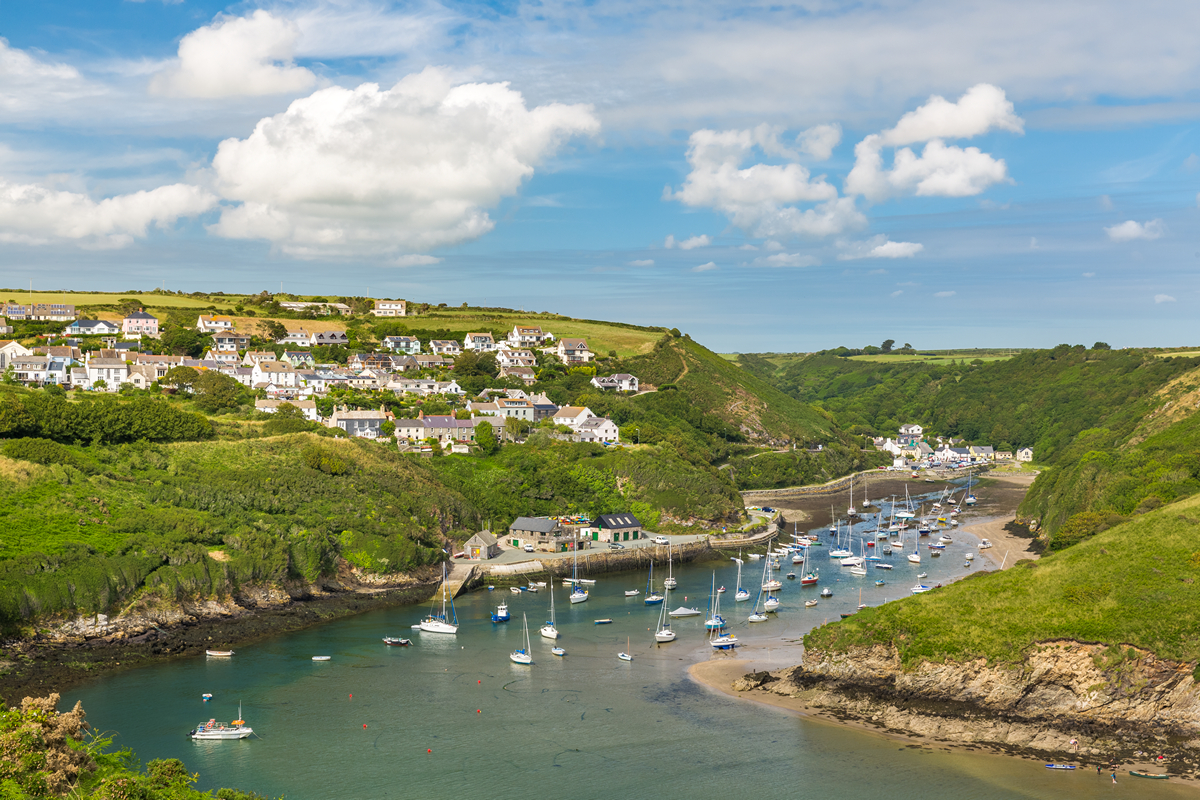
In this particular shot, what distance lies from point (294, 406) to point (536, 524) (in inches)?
1378

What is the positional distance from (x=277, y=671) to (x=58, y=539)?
1585 centimetres

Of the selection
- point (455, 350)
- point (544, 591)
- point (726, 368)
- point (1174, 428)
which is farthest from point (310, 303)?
point (1174, 428)

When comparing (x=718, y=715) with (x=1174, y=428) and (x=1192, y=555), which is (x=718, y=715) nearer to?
(x=1192, y=555)

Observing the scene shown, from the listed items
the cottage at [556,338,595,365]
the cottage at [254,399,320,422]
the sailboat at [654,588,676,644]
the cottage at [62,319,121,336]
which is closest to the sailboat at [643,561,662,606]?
the sailboat at [654,588,676,644]

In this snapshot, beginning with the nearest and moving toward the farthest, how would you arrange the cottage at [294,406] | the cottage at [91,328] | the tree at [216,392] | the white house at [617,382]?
the tree at [216,392]
the cottage at [294,406]
the cottage at [91,328]
the white house at [617,382]

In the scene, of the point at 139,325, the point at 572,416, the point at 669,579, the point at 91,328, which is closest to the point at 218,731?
the point at 669,579

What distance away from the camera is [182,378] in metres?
100

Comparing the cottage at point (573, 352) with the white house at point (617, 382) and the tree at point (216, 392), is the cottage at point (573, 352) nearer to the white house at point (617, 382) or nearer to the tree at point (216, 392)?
→ the white house at point (617, 382)

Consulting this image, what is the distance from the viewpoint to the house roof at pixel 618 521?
257ft

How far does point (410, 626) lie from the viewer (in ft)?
174

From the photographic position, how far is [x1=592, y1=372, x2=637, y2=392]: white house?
415 feet

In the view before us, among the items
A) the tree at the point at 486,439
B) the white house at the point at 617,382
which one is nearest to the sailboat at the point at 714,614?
the tree at the point at 486,439

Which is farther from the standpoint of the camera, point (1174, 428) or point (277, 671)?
point (1174, 428)

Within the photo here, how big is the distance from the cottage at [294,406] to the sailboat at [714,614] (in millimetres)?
50347
